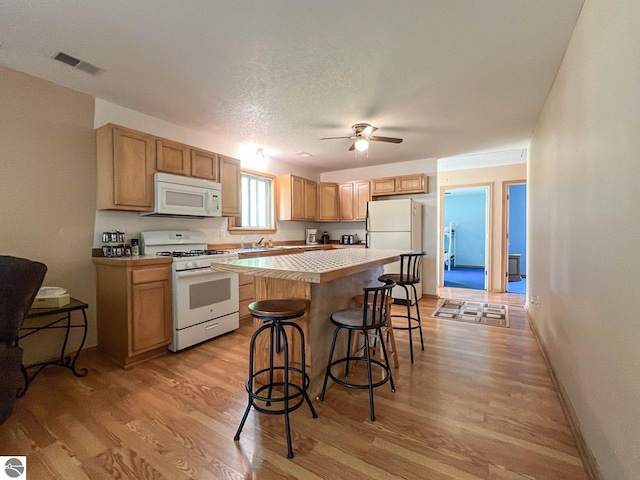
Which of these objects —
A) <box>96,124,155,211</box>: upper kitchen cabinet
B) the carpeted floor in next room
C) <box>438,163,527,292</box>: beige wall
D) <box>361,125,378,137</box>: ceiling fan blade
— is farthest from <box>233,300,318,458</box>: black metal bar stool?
the carpeted floor in next room

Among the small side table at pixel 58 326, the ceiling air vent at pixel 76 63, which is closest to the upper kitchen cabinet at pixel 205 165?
the ceiling air vent at pixel 76 63

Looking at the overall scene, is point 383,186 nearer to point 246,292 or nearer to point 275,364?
point 246,292

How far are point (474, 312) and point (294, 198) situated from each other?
3333mm

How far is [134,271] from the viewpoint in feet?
8.07

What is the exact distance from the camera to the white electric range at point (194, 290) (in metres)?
2.74

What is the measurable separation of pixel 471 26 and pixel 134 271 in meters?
3.12

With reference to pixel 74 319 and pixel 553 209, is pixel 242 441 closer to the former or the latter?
pixel 74 319

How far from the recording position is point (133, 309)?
2469 millimetres

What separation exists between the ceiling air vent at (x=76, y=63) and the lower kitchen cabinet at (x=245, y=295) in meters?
2.39

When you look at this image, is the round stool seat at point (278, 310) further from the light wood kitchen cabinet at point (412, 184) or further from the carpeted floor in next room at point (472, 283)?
the carpeted floor in next room at point (472, 283)

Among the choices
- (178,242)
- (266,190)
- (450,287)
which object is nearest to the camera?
(178,242)

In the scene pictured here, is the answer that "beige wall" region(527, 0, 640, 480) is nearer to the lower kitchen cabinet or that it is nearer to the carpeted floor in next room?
the lower kitchen cabinet

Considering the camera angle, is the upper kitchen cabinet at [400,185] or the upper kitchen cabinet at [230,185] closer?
the upper kitchen cabinet at [230,185]

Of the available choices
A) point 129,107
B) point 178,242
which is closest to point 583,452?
point 178,242
